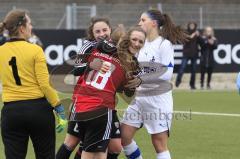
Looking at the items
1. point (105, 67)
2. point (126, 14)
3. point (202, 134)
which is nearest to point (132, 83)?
point (105, 67)

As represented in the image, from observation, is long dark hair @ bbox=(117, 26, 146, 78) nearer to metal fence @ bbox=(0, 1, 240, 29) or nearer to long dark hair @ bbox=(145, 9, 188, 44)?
long dark hair @ bbox=(145, 9, 188, 44)

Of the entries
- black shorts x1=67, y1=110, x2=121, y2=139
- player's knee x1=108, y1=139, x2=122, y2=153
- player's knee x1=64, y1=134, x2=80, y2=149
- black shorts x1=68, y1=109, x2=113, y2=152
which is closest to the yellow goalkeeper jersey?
black shorts x1=68, y1=109, x2=113, y2=152

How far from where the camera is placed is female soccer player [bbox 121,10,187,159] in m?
8.15

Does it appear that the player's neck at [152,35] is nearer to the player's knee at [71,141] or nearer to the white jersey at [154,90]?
the white jersey at [154,90]

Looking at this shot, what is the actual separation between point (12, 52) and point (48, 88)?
506mm

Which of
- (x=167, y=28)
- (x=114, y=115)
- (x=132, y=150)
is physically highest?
(x=167, y=28)

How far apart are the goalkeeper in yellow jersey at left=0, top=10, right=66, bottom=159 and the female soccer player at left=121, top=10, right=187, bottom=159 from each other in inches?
62.1

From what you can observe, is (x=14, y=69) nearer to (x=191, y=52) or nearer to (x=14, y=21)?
(x=14, y=21)

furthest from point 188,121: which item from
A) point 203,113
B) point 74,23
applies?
point 74,23

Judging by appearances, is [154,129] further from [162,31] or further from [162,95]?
→ [162,31]

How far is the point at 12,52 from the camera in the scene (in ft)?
22.4

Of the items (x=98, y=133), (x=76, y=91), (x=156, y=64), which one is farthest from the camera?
(x=156, y=64)

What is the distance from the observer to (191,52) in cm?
2309

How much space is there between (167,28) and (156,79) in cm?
63
